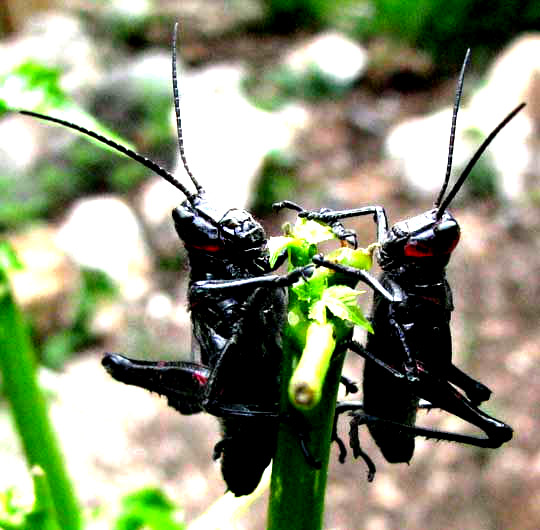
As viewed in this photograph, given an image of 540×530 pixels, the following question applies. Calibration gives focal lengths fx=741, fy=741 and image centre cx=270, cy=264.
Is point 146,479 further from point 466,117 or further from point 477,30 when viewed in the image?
point 477,30

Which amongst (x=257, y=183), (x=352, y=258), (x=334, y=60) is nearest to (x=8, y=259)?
(x=352, y=258)

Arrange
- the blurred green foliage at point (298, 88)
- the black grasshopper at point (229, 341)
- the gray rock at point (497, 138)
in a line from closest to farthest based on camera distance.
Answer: the black grasshopper at point (229, 341) < the gray rock at point (497, 138) < the blurred green foliage at point (298, 88)

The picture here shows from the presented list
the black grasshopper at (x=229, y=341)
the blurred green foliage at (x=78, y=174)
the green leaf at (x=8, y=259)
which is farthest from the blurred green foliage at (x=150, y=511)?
the blurred green foliage at (x=78, y=174)

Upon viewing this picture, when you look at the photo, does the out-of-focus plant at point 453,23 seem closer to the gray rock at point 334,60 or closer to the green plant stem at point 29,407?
the gray rock at point 334,60

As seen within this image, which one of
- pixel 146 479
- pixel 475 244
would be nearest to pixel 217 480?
pixel 146 479

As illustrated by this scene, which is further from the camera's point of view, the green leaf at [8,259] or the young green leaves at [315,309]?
the green leaf at [8,259]

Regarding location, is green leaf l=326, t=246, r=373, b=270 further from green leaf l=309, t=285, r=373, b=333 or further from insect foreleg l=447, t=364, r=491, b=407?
insect foreleg l=447, t=364, r=491, b=407

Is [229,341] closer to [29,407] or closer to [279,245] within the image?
[279,245]
